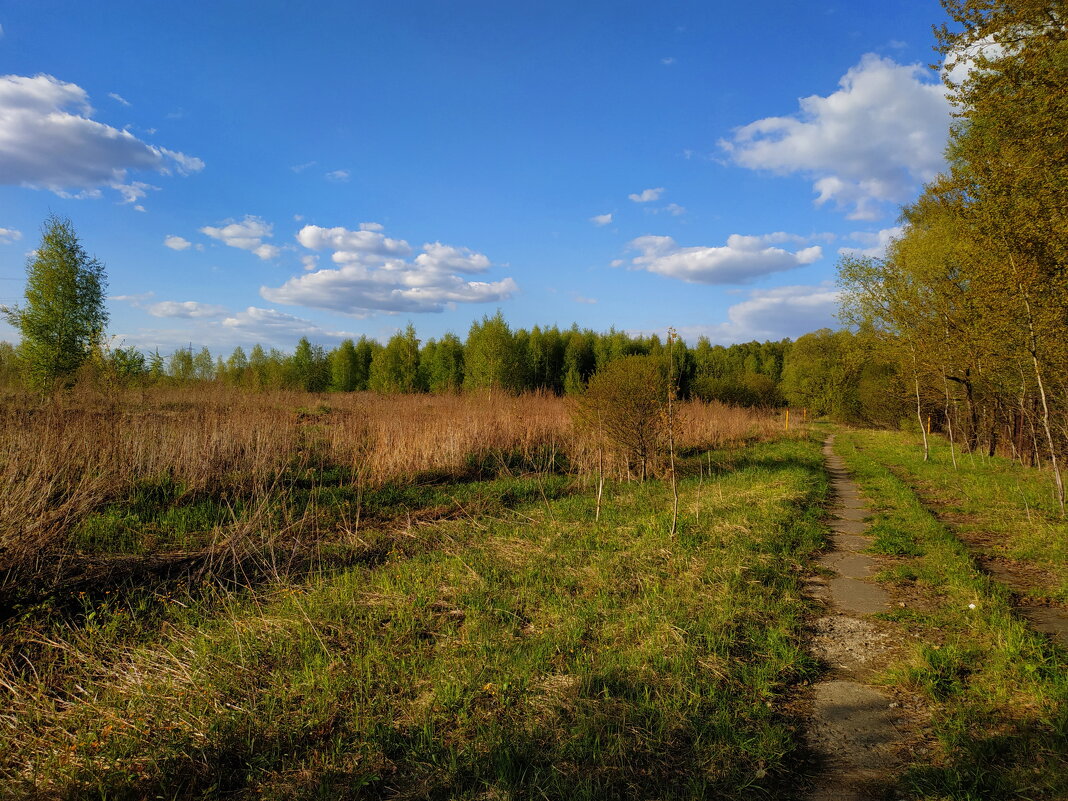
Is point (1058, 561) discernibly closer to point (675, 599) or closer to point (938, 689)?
point (938, 689)

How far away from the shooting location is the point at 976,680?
10.5 ft

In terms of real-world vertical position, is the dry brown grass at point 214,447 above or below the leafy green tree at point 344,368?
below

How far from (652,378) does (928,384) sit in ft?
45.1

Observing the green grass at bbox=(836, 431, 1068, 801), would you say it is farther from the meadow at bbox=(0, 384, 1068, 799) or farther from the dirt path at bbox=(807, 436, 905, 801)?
the dirt path at bbox=(807, 436, 905, 801)

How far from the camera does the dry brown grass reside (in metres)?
6.20

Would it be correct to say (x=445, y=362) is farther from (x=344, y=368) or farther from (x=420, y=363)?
(x=344, y=368)

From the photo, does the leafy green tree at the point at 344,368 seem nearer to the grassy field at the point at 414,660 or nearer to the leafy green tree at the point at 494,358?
the leafy green tree at the point at 494,358

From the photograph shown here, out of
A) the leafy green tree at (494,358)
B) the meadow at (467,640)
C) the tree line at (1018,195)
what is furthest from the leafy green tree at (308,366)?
the tree line at (1018,195)

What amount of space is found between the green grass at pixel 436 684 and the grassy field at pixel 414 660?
0.02 m

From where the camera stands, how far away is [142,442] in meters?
8.71

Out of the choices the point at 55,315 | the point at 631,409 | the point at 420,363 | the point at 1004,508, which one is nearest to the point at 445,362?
the point at 420,363

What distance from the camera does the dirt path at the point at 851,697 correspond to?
2500 mm

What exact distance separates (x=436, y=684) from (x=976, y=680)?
133 inches

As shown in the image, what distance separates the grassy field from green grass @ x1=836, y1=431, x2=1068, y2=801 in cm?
71
